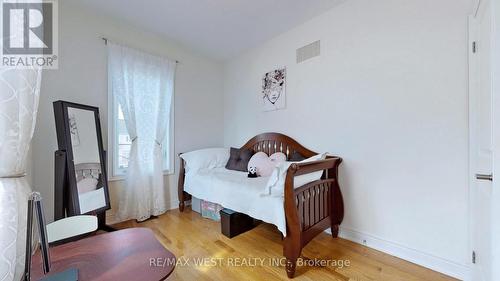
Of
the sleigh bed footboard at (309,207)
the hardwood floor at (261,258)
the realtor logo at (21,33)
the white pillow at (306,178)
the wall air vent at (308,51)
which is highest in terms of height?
the wall air vent at (308,51)

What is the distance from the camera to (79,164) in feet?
6.66

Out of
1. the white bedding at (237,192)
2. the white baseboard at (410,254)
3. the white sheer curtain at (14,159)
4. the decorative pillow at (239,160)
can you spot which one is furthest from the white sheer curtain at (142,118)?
the white baseboard at (410,254)

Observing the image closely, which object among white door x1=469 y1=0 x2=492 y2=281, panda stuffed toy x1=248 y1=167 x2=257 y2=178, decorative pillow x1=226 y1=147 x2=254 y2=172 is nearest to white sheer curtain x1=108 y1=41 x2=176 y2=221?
decorative pillow x1=226 y1=147 x2=254 y2=172

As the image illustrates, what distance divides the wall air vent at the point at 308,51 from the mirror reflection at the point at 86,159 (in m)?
2.47

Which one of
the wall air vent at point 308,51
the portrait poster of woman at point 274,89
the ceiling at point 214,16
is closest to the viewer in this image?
the ceiling at point 214,16

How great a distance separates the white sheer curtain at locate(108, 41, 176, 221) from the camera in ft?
8.24

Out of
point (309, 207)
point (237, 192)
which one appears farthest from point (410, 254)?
A: point (237, 192)

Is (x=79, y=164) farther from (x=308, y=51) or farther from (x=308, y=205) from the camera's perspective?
(x=308, y=51)

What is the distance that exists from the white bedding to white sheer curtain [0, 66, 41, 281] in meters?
1.43

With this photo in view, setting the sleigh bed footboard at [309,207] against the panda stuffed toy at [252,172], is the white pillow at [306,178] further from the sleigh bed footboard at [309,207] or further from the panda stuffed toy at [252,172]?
the panda stuffed toy at [252,172]

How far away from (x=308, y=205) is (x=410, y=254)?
94 cm

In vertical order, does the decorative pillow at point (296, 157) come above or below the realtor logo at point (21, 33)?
below

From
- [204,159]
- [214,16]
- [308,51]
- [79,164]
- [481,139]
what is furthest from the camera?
[204,159]

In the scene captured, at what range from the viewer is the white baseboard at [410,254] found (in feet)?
4.97
